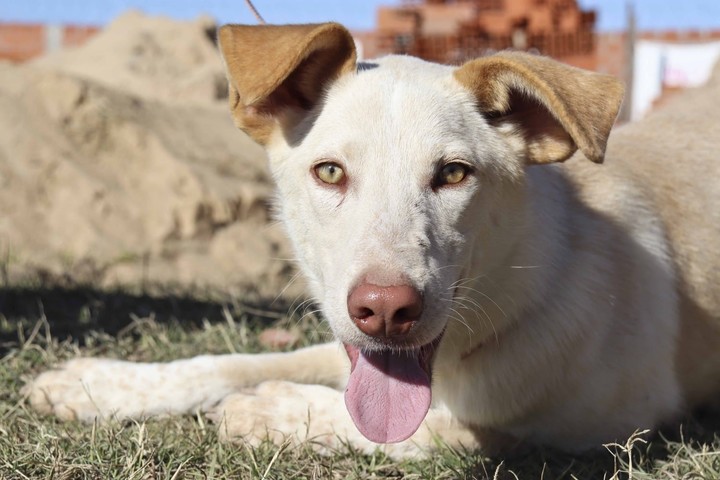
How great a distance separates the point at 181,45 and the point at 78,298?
5.34 metres

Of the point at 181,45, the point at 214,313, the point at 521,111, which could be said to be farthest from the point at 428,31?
the point at 521,111

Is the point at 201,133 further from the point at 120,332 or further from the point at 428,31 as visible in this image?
the point at 428,31

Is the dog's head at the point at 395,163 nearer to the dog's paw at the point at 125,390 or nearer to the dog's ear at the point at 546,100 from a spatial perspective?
the dog's ear at the point at 546,100

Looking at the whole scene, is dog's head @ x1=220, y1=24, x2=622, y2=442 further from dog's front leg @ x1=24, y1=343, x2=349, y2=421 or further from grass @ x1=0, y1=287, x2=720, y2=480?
dog's front leg @ x1=24, y1=343, x2=349, y2=421

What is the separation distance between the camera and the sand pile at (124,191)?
661cm

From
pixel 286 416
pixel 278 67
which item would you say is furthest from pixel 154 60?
pixel 278 67

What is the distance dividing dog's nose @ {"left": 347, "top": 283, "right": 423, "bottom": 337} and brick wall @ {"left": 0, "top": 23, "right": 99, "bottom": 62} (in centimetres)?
1711

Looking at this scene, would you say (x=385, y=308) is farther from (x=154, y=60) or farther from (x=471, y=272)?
(x=154, y=60)

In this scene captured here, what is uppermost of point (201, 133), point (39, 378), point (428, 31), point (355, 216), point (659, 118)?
point (355, 216)

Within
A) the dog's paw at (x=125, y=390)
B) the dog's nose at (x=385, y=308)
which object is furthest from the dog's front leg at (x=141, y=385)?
the dog's nose at (x=385, y=308)

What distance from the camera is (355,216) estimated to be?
2.74 meters

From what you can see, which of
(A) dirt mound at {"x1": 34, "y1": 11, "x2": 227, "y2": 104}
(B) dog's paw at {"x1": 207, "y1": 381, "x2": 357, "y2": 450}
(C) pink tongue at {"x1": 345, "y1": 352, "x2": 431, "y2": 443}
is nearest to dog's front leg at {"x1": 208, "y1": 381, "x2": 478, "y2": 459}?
(B) dog's paw at {"x1": 207, "y1": 381, "x2": 357, "y2": 450}

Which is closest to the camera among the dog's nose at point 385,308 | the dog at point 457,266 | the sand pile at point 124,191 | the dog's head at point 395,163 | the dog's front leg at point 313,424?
the dog's nose at point 385,308

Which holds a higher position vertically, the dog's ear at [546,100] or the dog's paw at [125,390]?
the dog's ear at [546,100]
